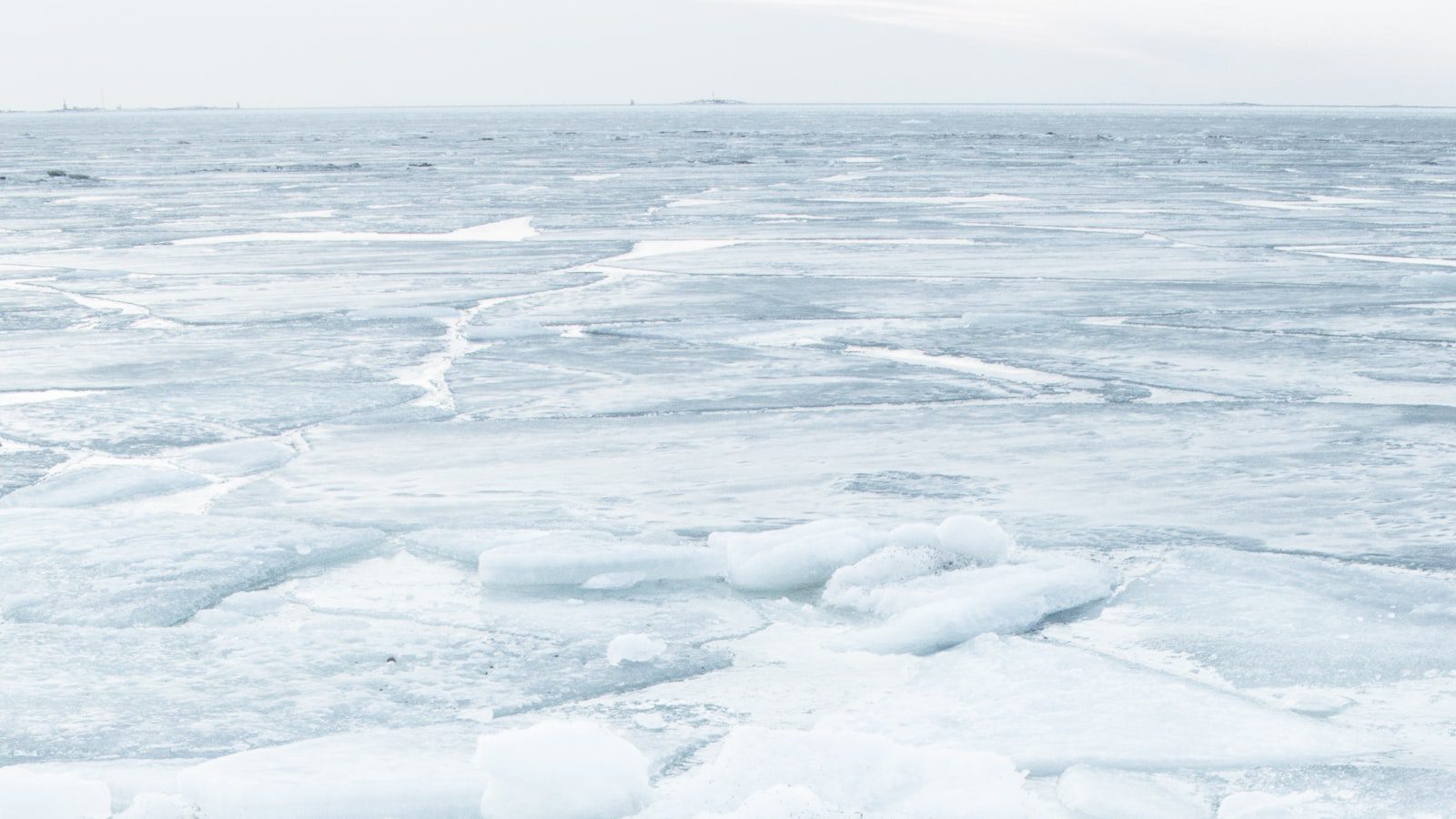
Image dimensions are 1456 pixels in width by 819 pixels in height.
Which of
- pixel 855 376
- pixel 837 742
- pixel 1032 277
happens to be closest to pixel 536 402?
pixel 855 376

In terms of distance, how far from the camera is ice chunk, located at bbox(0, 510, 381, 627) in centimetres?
298

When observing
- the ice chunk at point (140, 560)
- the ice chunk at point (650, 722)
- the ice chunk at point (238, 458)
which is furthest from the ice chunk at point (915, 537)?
the ice chunk at point (238, 458)

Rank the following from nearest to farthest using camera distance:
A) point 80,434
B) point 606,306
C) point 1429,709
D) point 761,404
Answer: point 1429,709 → point 80,434 → point 761,404 → point 606,306

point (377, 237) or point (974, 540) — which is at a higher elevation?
point (974, 540)

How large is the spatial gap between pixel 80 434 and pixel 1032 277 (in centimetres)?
584

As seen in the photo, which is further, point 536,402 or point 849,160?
point 849,160

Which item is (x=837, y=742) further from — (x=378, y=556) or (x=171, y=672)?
(x=378, y=556)

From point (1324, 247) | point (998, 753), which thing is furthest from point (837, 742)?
point (1324, 247)

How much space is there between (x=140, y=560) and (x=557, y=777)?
1.58 m

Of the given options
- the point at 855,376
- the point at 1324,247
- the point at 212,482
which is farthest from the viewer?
the point at 1324,247

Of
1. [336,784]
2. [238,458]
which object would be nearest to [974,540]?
[336,784]

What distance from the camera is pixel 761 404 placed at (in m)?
5.15

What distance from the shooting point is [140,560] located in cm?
326

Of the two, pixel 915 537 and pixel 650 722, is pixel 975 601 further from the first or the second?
pixel 650 722
